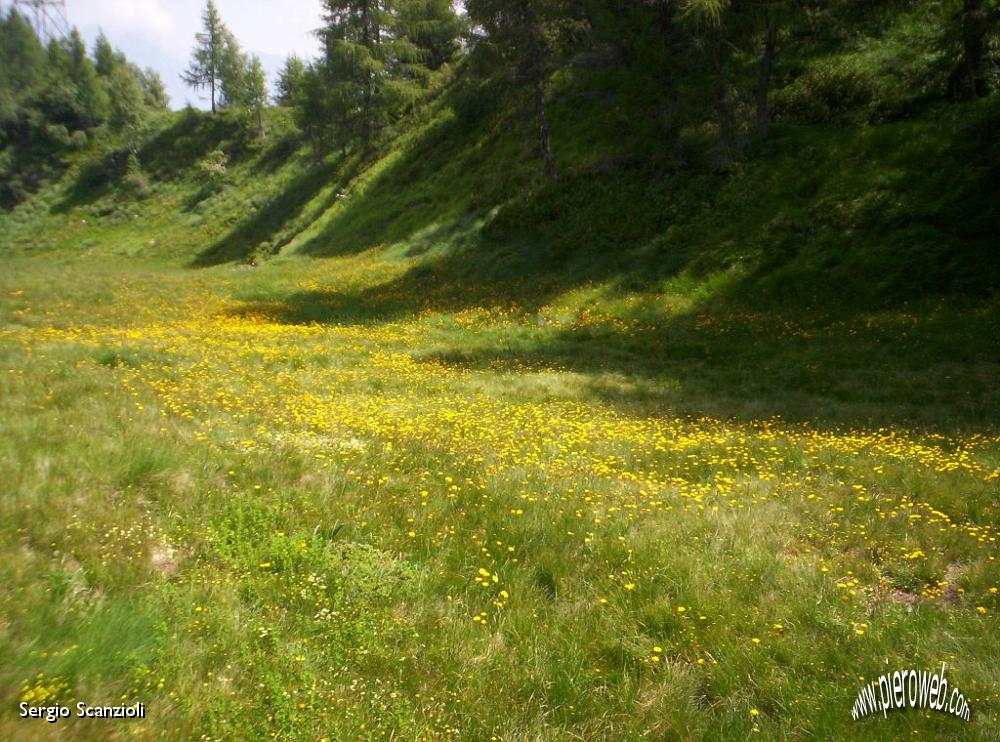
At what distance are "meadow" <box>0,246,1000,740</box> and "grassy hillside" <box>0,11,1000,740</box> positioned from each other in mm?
30

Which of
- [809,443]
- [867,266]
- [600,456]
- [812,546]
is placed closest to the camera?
[812,546]

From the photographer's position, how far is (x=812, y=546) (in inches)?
230

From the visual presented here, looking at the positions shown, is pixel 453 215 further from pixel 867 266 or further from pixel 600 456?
pixel 600 456

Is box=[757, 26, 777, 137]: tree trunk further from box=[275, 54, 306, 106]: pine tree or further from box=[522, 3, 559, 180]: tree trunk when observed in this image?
box=[275, 54, 306, 106]: pine tree

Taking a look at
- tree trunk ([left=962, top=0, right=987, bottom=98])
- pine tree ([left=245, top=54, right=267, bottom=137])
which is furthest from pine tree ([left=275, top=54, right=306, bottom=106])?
tree trunk ([left=962, top=0, right=987, bottom=98])

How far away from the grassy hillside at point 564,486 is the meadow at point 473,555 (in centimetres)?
3

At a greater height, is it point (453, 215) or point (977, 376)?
point (453, 215)

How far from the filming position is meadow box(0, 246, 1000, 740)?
3.36 m

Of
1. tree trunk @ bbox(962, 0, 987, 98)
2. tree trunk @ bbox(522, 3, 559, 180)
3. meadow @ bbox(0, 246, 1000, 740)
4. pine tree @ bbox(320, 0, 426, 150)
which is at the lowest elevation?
meadow @ bbox(0, 246, 1000, 740)

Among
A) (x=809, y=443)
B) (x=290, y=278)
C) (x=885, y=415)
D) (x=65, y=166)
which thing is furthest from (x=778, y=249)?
(x=65, y=166)

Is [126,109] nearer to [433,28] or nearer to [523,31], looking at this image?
[433,28]

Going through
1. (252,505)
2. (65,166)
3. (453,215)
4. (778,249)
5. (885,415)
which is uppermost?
(65,166)

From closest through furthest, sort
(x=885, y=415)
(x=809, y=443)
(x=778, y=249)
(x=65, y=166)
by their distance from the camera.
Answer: (x=809, y=443), (x=885, y=415), (x=778, y=249), (x=65, y=166)

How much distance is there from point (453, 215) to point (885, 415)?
2733 centimetres
